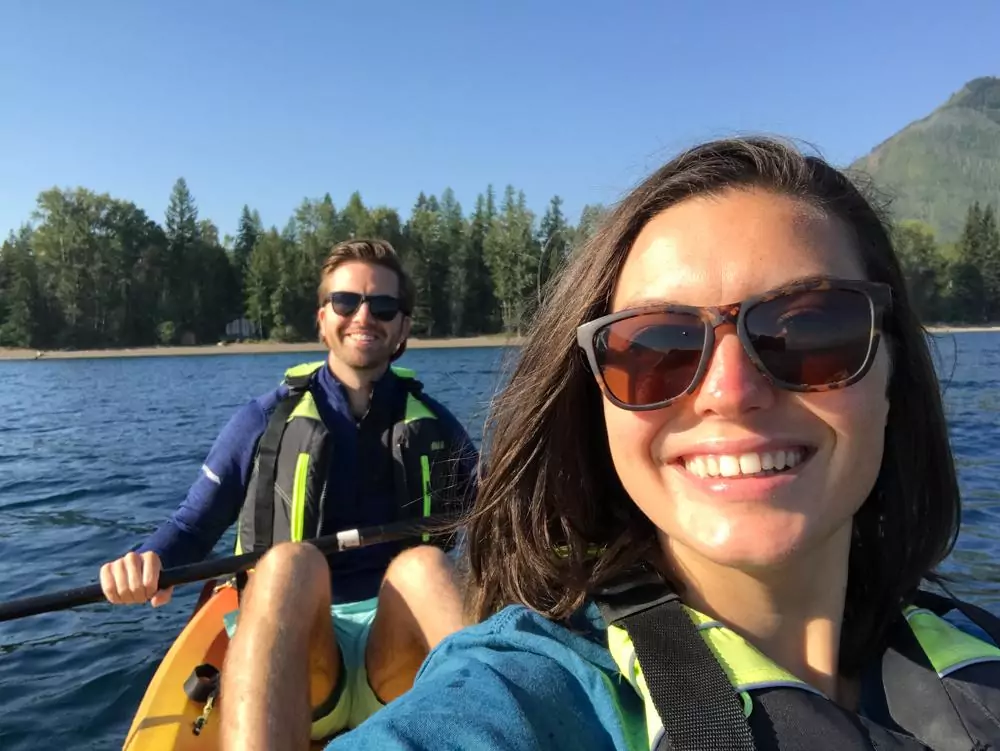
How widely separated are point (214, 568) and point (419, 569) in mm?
1055

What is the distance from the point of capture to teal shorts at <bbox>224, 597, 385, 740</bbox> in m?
2.80

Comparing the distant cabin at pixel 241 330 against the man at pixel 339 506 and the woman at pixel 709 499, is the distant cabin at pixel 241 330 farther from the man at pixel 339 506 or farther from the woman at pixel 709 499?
the woman at pixel 709 499

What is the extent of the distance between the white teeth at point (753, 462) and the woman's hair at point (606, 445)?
0.89 feet

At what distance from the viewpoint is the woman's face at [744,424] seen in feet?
4.02

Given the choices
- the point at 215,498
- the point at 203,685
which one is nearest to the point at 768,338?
the point at 203,685

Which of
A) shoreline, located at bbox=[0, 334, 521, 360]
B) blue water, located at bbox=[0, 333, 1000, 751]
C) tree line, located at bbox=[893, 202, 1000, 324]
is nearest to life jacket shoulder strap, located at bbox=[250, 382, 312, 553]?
blue water, located at bbox=[0, 333, 1000, 751]

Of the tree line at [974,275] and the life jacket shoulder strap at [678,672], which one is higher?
the tree line at [974,275]

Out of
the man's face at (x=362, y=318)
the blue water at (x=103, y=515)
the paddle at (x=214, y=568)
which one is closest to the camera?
the paddle at (x=214, y=568)

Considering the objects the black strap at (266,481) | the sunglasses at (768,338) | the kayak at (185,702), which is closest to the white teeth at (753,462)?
the sunglasses at (768,338)

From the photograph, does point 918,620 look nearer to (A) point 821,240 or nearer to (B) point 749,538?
(B) point 749,538

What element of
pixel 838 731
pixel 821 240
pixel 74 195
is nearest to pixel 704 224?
pixel 821 240

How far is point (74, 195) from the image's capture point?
54.2 m

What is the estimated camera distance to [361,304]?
14.2ft

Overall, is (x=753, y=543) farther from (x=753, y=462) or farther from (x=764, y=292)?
(x=764, y=292)
